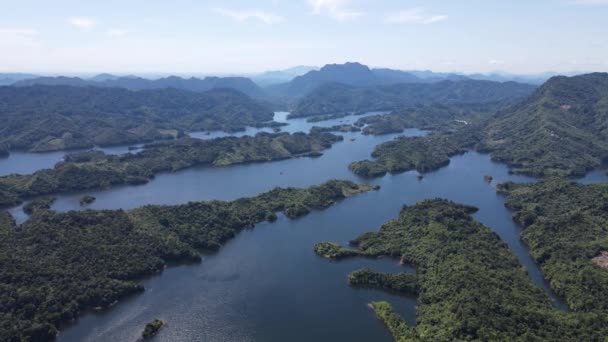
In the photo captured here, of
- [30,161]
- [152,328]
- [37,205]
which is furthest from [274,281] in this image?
[30,161]

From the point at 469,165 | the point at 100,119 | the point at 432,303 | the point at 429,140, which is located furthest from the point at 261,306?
the point at 100,119

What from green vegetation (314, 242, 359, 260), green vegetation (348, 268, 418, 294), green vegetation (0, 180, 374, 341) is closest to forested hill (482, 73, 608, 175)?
green vegetation (314, 242, 359, 260)

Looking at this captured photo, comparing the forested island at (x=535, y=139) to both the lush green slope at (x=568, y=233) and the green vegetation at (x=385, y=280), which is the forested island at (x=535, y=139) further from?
the green vegetation at (x=385, y=280)

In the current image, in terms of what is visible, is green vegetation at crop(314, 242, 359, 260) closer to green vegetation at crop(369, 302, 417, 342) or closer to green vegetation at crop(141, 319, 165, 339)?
green vegetation at crop(369, 302, 417, 342)

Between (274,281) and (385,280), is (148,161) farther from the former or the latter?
(385,280)

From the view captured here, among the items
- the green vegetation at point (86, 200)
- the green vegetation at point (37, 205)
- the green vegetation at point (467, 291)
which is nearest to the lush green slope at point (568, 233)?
the green vegetation at point (467, 291)

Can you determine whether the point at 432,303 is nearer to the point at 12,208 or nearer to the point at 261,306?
the point at 261,306
